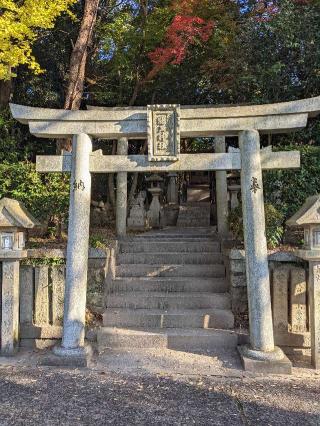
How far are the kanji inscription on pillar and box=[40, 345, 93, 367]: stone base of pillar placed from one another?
2.78 metres

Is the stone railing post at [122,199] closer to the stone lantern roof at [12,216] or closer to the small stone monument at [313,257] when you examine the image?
the stone lantern roof at [12,216]

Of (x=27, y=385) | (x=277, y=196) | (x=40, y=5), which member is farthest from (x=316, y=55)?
(x=27, y=385)

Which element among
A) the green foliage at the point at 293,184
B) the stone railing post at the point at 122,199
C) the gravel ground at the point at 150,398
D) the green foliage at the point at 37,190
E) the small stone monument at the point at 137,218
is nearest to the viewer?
the gravel ground at the point at 150,398

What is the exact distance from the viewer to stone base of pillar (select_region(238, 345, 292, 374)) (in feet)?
15.7

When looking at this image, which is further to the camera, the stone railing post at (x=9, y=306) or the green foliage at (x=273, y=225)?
the green foliage at (x=273, y=225)

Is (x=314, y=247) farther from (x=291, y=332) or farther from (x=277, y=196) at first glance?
(x=277, y=196)

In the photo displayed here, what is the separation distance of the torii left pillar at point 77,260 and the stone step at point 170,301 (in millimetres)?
1203

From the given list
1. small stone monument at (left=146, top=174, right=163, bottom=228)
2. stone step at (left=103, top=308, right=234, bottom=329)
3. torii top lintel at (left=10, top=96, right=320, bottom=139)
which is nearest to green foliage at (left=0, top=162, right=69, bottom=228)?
torii top lintel at (left=10, top=96, right=320, bottom=139)

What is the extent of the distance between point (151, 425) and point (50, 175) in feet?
17.6

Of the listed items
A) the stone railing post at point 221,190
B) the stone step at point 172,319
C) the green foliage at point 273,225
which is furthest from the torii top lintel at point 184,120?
the stone railing post at point 221,190

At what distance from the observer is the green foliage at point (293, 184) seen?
6863 millimetres

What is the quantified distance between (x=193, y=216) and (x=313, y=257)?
24.1 ft

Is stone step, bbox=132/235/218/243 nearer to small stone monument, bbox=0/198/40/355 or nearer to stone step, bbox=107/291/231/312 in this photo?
stone step, bbox=107/291/231/312

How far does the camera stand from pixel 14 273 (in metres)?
5.54
